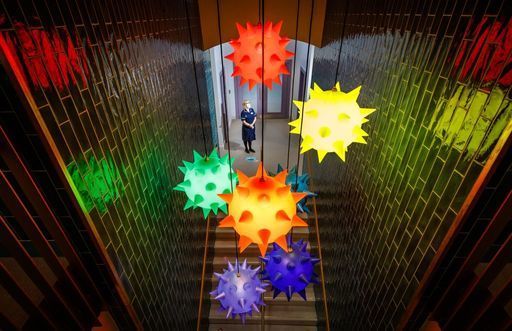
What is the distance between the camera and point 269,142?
8547mm

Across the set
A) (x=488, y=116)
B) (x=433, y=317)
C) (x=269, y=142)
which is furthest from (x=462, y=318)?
(x=269, y=142)

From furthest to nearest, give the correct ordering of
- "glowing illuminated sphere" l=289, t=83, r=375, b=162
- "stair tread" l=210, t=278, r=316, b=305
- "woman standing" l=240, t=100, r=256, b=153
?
"woman standing" l=240, t=100, r=256, b=153 < "stair tread" l=210, t=278, r=316, b=305 < "glowing illuminated sphere" l=289, t=83, r=375, b=162

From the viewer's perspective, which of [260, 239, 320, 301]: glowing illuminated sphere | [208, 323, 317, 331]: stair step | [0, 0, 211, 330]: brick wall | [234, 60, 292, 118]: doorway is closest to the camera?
[0, 0, 211, 330]: brick wall

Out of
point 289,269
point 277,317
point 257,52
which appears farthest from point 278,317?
point 257,52

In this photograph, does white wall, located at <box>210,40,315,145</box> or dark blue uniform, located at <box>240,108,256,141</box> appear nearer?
dark blue uniform, located at <box>240,108,256,141</box>

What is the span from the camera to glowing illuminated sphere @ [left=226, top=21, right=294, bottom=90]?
8.67 feet

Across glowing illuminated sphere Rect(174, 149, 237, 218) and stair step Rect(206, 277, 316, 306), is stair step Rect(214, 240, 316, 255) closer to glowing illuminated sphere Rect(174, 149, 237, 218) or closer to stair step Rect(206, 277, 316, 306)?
stair step Rect(206, 277, 316, 306)

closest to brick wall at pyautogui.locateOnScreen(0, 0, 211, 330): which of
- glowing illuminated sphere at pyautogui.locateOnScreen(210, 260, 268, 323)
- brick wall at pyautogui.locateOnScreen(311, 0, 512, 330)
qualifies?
glowing illuminated sphere at pyautogui.locateOnScreen(210, 260, 268, 323)

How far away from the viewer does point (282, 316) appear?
511 centimetres

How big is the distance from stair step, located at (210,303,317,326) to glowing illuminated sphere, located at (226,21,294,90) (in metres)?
4.07

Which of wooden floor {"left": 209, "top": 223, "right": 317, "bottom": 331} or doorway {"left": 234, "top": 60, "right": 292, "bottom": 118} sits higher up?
doorway {"left": 234, "top": 60, "right": 292, "bottom": 118}

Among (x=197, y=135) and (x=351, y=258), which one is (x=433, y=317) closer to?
(x=351, y=258)

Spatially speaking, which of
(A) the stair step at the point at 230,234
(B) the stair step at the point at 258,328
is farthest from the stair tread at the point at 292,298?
(A) the stair step at the point at 230,234

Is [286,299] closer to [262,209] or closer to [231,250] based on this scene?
[231,250]
